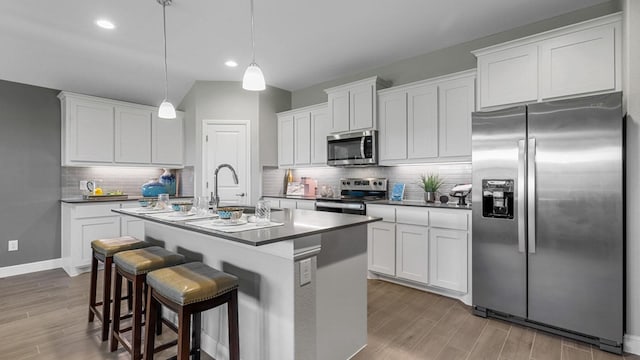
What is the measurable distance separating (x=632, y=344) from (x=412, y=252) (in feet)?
5.68

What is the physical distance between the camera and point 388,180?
4.27 m

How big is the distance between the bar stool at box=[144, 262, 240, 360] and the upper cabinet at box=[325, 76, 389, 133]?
2.87 meters

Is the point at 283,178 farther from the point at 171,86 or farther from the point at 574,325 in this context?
the point at 574,325

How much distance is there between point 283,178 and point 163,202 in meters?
2.97

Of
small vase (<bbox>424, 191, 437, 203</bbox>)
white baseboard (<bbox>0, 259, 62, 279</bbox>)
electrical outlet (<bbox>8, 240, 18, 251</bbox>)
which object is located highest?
small vase (<bbox>424, 191, 437, 203</bbox>)

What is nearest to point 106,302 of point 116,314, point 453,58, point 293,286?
point 116,314

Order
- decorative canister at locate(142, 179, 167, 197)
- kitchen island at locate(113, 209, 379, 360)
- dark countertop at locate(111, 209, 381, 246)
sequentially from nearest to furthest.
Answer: dark countertop at locate(111, 209, 381, 246)
kitchen island at locate(113, 209, 379, 360)
decorative canister at locate(142, 179, 167, 197)

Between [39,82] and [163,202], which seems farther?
[39,82]

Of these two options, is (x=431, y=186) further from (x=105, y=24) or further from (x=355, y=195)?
(x=105, y=24)

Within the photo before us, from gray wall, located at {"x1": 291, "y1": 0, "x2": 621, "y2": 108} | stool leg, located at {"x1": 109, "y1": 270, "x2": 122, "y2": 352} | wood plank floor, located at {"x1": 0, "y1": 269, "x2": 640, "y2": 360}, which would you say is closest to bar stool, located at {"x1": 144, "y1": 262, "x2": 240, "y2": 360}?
stool leg, located at {"x1": 109, "y1": 270, "x2": 122, "y2": 352}

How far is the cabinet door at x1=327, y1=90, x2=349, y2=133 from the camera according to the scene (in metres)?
4.29

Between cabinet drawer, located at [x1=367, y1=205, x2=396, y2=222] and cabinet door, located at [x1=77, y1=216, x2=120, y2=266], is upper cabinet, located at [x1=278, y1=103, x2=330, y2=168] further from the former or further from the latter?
cabinet door, located at [x1=77, y1=216, x2=120, y2=266]

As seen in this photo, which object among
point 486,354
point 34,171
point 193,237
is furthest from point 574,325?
point 34,171

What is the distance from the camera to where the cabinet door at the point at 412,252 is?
3.32 meters
